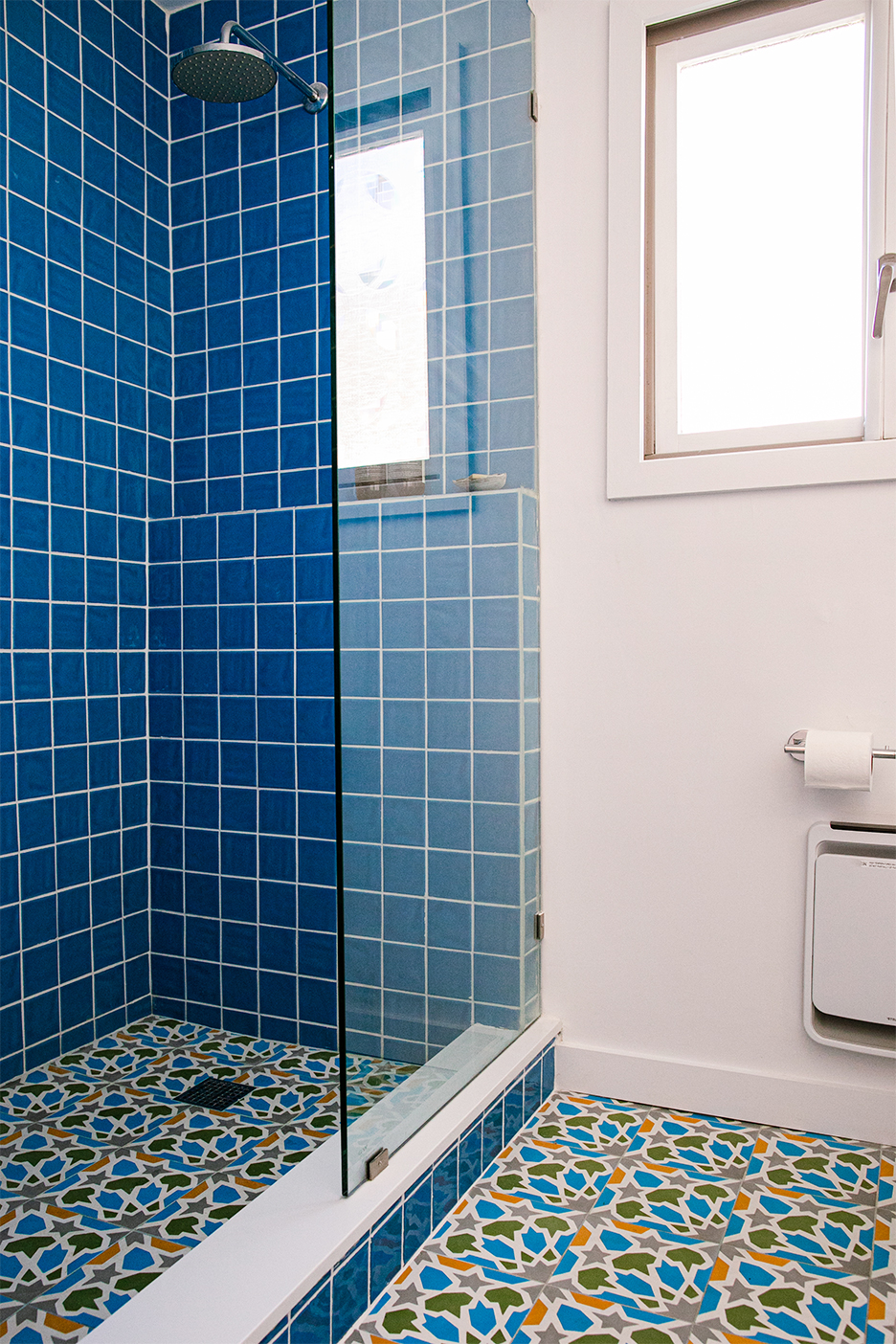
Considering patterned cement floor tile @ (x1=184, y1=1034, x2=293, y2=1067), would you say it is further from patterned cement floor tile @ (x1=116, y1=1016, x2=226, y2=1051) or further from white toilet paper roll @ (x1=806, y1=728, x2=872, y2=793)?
white toilet paper roll @ (x1=806, y1=728, x2=872, y2=793)

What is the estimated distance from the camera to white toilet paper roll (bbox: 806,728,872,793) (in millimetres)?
1528

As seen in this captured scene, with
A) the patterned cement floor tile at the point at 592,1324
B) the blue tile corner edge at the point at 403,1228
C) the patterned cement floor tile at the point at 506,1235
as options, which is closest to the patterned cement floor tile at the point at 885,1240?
the patterned cement floor tile at the point at 592,1324

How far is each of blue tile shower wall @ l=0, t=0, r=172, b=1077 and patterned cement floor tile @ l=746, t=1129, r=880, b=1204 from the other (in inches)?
61.0

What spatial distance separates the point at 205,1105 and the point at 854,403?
189cm

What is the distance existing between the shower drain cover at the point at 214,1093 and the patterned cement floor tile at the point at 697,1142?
0.84m

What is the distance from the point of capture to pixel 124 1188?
1566mm

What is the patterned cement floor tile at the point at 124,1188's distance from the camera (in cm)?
149

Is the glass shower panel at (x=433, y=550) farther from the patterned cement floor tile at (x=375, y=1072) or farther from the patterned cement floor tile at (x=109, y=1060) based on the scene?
the patterned cement floor tile at (x=109, y=1060)

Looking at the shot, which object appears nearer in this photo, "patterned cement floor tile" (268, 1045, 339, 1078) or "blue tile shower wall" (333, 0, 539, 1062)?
"blue tile shower wall" (333, 0, 539, 1062)

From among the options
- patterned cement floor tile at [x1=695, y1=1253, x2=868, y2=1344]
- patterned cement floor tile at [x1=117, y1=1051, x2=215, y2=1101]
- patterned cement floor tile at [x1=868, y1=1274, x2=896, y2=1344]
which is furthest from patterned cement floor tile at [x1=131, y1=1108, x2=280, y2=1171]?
patterned cement floor tile at [x1=868, y1=1274, x2=896, y2=1344]

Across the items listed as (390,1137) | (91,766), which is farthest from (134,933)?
(390,1137)

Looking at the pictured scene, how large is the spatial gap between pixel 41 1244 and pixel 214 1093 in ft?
1.77

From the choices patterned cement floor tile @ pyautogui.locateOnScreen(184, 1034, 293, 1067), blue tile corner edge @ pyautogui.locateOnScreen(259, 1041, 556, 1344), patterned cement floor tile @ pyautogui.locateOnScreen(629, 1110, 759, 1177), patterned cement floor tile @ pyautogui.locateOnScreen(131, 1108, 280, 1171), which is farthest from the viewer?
patterned cement floor tile @ pyautogui.locateOnScreen(184, 1034, 293, 1067)

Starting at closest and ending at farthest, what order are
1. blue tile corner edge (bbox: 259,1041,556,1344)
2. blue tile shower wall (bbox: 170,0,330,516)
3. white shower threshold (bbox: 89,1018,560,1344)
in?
white shower threshold (bbox: 89,1018,560,1344), blue tile corner edge (bbox: 259,1041,556,1344), blue tile shower wall (bbox: 170,0,330,516)
